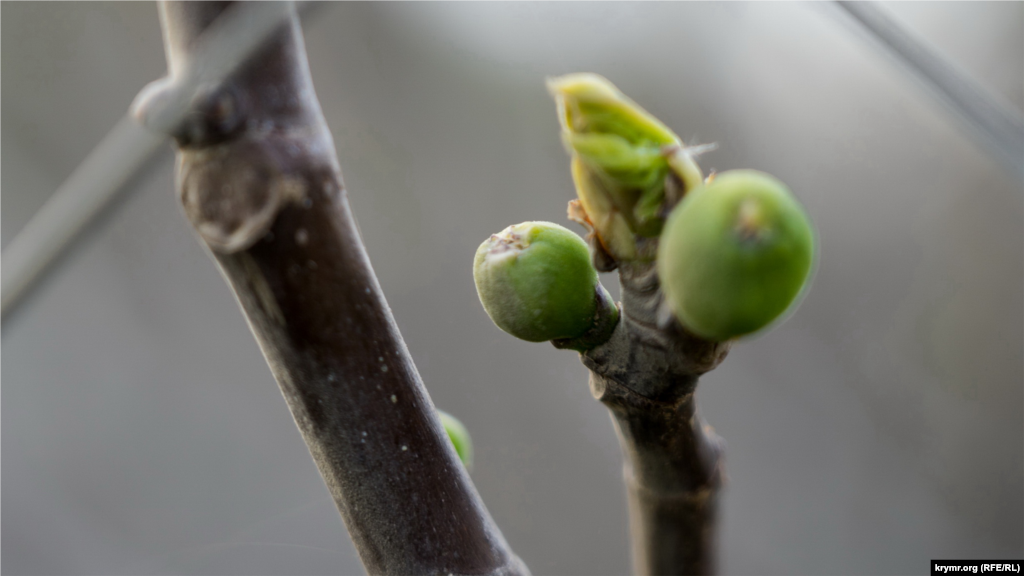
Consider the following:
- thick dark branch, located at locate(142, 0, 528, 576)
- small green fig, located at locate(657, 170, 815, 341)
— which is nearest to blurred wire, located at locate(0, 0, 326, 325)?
thick dark branch, located at locate(142, 0, 528, 576)

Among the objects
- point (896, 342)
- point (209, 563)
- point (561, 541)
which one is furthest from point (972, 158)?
point (209, 563)

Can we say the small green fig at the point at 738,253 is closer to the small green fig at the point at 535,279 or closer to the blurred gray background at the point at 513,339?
the small green fig at the point at 535,279

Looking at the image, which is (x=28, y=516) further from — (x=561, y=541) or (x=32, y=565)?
(x=561, y=541)

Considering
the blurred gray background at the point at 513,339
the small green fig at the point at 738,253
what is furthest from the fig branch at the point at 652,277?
the blurred gray background at the point at 513,339

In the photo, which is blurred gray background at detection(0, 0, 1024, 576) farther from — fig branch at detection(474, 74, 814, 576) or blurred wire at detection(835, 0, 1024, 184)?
blurred wire at detection(835, 0, 1024, 184)

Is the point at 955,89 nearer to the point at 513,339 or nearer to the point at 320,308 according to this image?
the point at 320,308
